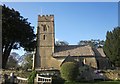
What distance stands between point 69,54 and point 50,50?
436cm

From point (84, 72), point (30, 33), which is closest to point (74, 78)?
point (84, 72)

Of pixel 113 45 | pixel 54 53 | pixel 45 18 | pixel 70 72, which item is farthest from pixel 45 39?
pixel 70 72

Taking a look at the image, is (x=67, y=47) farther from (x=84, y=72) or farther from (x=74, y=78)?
(x=74, y=78)

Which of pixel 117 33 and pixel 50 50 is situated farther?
pixel 50 50

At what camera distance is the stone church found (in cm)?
5531

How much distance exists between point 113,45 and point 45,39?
1564 centimetres

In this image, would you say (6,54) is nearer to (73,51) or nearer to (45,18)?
(45,18)

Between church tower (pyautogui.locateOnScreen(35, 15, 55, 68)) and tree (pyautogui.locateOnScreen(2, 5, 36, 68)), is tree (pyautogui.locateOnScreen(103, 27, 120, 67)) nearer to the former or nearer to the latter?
church tower (pyautogui.locateOnScreen(35, 15, 55, 68))

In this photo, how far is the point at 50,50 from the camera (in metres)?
57.0

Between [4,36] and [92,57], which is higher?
[4,36]

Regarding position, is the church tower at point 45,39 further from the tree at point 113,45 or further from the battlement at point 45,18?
the tree at point 113,45

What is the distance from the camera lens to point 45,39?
57562 mm

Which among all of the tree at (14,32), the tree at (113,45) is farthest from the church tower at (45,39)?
the tree at (113,45)

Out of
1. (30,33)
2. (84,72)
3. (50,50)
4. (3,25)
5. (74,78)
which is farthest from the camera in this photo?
(50,50)
